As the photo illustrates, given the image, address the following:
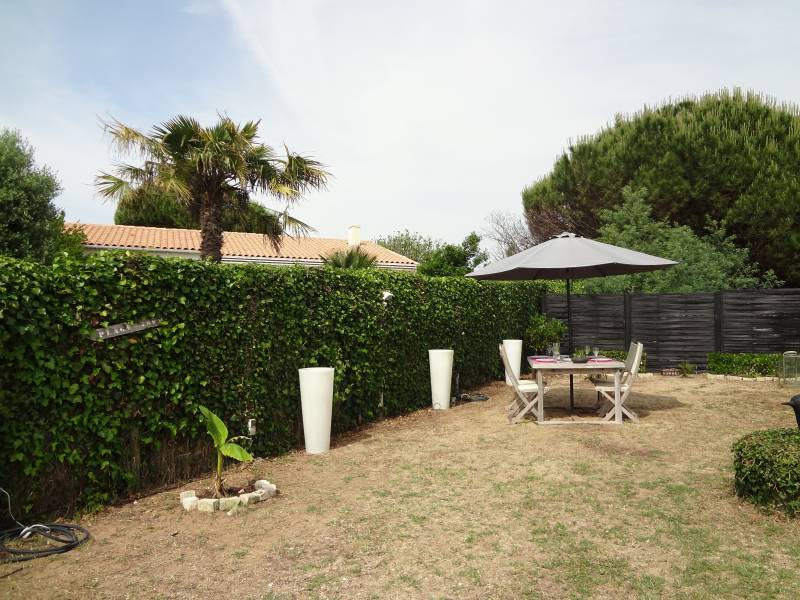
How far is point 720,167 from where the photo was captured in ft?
57.1

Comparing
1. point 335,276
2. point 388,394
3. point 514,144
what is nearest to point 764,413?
point 388,394

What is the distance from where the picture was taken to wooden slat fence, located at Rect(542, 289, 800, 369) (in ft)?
38.9

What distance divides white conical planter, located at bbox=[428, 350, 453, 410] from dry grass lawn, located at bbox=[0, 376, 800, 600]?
256cm

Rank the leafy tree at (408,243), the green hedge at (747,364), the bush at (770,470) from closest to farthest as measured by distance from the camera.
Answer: the bush at (770,470)
the green hedge at (747,364)
the leafy tree at (408,243)

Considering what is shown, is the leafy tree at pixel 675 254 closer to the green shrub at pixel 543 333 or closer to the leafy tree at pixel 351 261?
the green shrub at pixel 543 333

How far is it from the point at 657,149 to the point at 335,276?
15.9 meters

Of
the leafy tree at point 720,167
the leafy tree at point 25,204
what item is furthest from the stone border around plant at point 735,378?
the leafy tree at point 25,204

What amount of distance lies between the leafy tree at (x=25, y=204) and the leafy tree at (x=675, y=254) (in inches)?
601

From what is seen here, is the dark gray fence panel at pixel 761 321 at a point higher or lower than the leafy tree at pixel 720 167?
lower

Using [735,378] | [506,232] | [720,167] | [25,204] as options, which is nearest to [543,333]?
[735,378]

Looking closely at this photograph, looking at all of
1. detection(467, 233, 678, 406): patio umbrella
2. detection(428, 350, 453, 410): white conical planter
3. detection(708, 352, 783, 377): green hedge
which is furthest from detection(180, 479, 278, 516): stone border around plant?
detection(708, 352, 783, 377): green hedge

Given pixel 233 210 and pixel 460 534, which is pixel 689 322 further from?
pixel 233 210

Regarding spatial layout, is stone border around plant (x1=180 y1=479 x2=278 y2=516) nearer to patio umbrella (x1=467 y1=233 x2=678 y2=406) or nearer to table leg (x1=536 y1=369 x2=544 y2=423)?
table leg (x1=536 y1=369 x2=544 y2=423)

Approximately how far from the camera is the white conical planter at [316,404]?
237 inches
